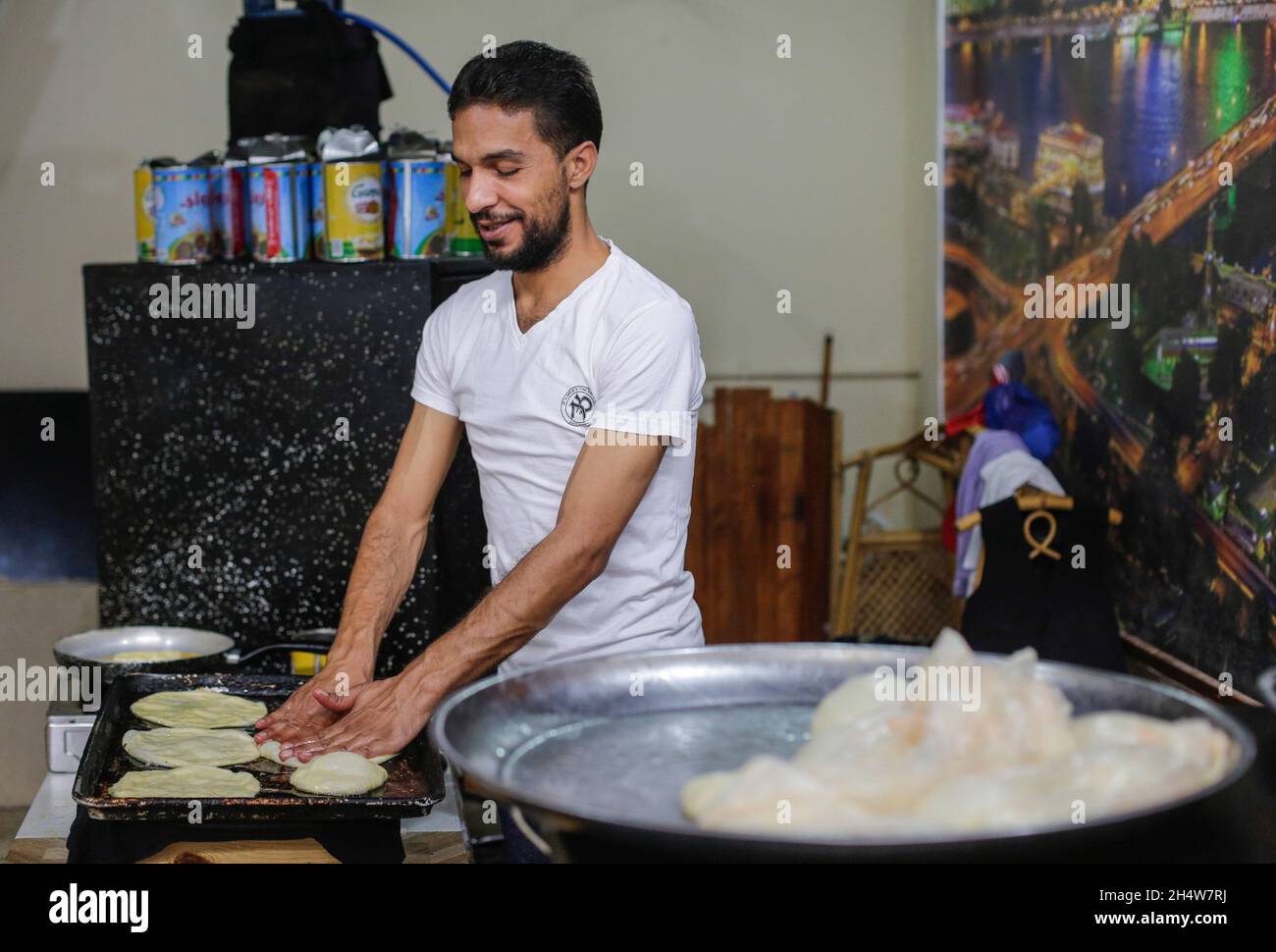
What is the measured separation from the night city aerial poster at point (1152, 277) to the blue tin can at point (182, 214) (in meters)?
2.05

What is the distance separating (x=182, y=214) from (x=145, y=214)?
87 millimetres

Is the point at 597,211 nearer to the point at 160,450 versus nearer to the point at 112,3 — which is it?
the point at 112,3

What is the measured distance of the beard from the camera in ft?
6.39

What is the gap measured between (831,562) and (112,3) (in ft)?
11.7

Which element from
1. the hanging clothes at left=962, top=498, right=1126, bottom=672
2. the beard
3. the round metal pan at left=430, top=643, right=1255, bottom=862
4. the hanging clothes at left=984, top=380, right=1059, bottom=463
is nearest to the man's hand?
the beard

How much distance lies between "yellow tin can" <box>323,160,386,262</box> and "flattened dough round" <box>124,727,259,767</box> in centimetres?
106

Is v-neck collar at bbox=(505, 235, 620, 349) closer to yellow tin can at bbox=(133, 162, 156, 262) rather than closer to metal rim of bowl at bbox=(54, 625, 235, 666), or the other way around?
metal rim of bowl at bbox=(54, 625, 235, 666)

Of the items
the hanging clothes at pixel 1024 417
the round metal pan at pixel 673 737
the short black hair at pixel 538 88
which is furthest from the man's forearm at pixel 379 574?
the hanging clothes at pixel 1024 417

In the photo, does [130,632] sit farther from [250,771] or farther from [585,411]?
[585,411]

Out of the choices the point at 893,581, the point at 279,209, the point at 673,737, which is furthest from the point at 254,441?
the point at 893,581

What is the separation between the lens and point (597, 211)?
5.65 meters

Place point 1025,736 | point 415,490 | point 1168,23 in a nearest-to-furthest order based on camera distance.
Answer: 1. point 1025,736
2. point 415,490
3. point 1168,23

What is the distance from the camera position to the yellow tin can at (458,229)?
2742mm

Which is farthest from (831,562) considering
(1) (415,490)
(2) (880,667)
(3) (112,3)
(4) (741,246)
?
(2) (880,667)
